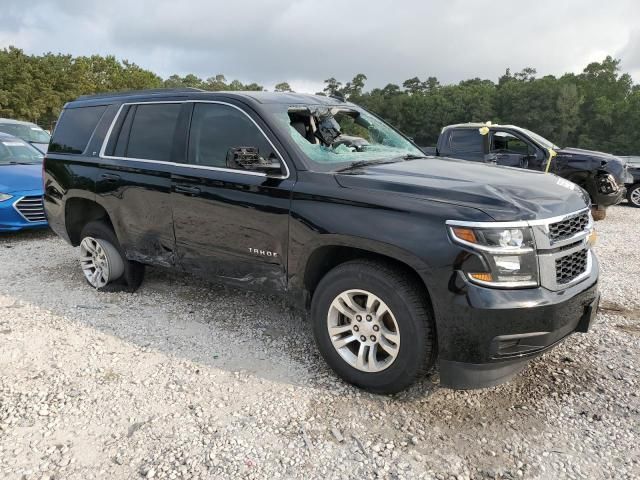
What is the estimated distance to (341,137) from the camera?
398cm

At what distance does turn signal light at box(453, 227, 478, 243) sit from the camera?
2.63 m

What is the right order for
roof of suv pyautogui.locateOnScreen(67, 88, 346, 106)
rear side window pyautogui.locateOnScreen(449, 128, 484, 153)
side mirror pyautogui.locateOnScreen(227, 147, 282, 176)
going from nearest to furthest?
side mirror pyautogui.locateOnScreen(227, 147, 282, 176), roof of suv pyautogui.locateOnScreen(67, 88, 346, 106), rear side window pyautogui.locateOnScreen(449, 128, 484, 153)

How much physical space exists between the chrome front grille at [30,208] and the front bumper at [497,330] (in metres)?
6.49

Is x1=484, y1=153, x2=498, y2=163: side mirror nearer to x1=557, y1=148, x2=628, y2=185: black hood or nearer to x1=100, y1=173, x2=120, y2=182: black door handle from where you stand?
x1=557, y1=148, x2=628, y2=185: black hood

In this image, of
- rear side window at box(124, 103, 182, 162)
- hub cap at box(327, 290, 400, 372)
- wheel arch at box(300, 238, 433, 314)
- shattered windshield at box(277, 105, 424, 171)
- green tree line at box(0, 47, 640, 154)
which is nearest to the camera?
wheel arch at box(300, 238, 433, 314)

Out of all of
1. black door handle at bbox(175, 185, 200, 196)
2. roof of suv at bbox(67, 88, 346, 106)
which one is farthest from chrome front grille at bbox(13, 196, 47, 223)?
A: black door handle at bbox(175, 185, 200, 196)

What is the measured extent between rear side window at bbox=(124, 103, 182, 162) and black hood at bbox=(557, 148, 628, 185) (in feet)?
26.0

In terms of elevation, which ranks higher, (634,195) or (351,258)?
(351,258)

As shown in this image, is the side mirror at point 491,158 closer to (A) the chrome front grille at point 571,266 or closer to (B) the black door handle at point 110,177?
(A) the chrome front grille at point 571,266

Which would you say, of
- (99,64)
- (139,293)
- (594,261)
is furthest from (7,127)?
(99,64)

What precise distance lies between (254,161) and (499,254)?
1744 mm

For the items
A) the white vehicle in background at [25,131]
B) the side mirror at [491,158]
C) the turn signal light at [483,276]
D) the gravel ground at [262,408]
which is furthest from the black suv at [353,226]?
the white vehicle in background at [25,131]

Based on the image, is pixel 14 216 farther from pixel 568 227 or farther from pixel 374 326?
pixel 568 227

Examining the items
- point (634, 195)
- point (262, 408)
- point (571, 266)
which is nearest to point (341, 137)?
point (571, 266)
